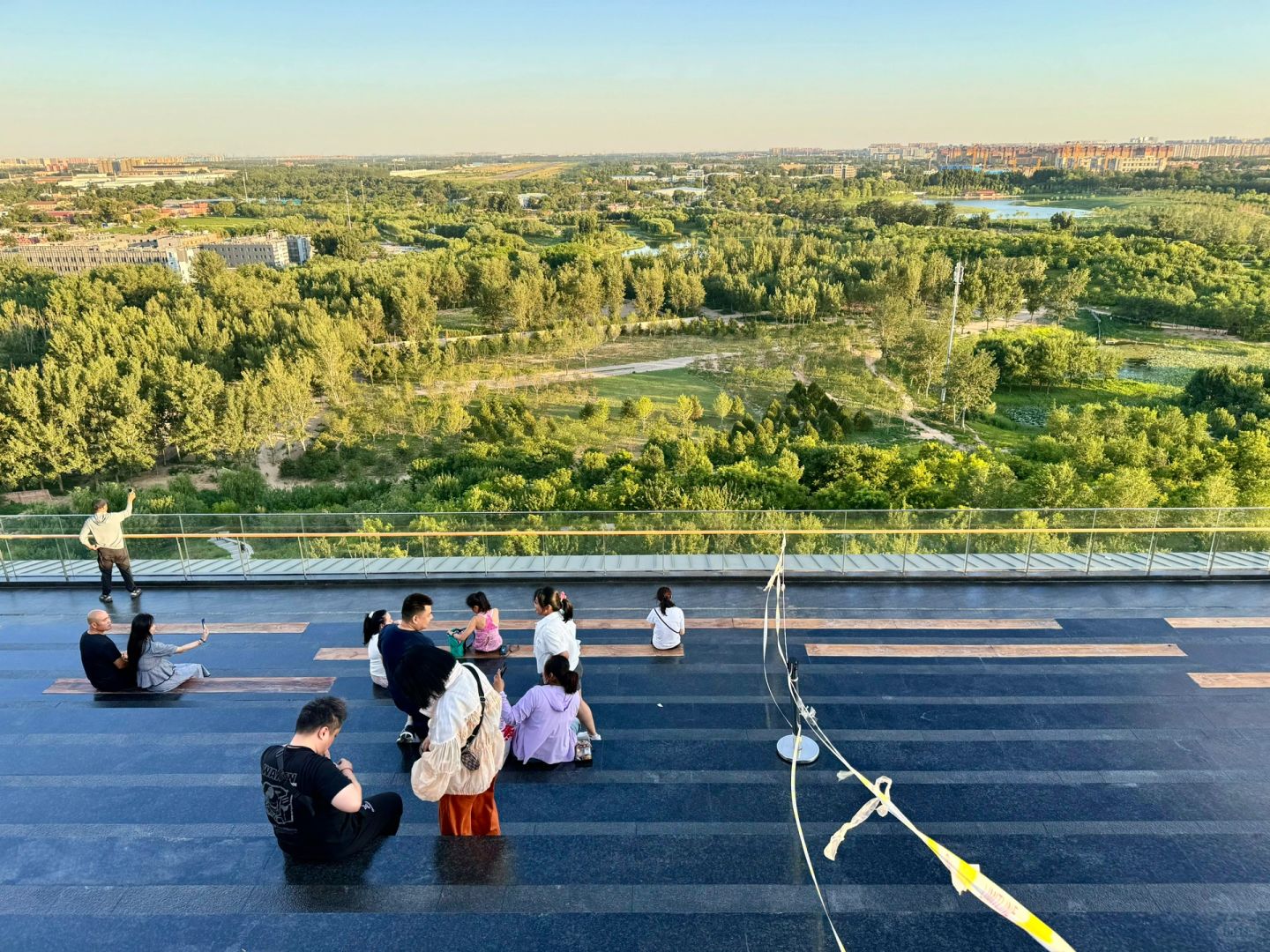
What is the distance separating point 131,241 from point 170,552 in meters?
109

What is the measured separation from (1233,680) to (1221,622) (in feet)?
4.95

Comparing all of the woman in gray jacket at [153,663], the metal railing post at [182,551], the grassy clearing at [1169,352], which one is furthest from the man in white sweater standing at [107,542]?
the grassy clearing at [1169,352]

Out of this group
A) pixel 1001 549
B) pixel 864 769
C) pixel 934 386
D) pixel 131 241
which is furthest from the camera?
pixel 131 241

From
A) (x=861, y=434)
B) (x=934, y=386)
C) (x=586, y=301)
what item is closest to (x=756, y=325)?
(x=586, y=301)

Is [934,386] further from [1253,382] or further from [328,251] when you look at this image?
→ [328,251]

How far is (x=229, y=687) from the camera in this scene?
22.8 feet

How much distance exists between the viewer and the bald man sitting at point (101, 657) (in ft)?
20.5

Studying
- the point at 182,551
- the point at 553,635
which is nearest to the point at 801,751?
the point at 553,635

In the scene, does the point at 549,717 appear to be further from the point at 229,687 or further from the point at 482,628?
the point at 229,687

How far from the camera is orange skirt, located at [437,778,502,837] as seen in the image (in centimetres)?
484

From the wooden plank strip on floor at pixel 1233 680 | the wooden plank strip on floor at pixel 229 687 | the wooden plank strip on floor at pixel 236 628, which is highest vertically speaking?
the wooden plank strip on floor at pixel 229 687

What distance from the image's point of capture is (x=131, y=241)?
96000 mm

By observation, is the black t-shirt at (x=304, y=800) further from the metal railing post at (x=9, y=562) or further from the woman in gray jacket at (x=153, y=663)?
the metal railing post at (x=9, y=562)

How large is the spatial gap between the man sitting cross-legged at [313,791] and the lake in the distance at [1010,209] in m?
120
